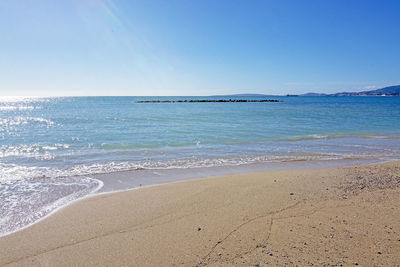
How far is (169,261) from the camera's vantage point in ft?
12.1

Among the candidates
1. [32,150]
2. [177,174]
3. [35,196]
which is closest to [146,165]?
[177,174]

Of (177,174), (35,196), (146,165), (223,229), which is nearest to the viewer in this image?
(223,229)

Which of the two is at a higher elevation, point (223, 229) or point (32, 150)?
point (223, 229)

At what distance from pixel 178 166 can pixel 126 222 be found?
17.2 ft

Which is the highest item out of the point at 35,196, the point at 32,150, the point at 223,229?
the point at 223,229

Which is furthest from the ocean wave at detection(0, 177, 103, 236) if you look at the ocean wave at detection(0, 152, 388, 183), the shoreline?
the ocean wave at detection(0, 152, 388, 183)

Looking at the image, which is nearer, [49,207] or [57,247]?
[57,247]

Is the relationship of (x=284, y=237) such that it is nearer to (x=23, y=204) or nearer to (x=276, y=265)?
(x=276, y=265)

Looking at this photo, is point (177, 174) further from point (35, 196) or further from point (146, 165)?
point (35, 196)

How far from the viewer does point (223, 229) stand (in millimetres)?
4535

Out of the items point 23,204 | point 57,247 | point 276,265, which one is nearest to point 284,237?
point 276,265

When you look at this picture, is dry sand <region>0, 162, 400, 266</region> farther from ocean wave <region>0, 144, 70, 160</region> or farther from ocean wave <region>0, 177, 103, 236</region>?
ocean wave <region>0, 144, 70, 160</region>

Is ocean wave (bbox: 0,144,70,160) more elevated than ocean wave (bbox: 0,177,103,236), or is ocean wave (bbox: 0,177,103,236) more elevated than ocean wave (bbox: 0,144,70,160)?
ocean wave (bbox: 0,177,103,236)

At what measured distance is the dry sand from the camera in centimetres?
375
